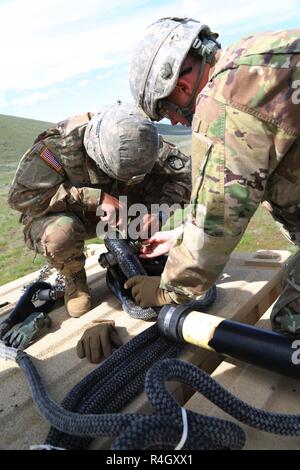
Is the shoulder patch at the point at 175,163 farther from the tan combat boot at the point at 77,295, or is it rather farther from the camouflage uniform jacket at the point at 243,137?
the camouflage uniform jacket at the point at 243,137

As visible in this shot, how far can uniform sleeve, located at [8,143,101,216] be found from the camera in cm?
293

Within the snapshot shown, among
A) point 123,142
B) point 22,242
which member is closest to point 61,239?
point 123,142

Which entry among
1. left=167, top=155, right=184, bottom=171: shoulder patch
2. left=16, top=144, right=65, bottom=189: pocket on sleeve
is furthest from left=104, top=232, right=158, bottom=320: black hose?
left=167, top=155, right=184, bottom=171: shoulder patch

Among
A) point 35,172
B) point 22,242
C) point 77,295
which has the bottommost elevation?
point 22,242

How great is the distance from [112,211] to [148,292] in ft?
2.41

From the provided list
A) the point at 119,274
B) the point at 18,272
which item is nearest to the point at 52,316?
the point at 119,274

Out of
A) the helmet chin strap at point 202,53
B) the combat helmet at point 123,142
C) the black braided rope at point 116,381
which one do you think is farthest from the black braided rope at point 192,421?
the combat helmet at point 123,142

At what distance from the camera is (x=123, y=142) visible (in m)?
2.56

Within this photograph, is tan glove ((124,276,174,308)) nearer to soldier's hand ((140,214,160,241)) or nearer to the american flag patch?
soldier's hand ((140,214,160,241))

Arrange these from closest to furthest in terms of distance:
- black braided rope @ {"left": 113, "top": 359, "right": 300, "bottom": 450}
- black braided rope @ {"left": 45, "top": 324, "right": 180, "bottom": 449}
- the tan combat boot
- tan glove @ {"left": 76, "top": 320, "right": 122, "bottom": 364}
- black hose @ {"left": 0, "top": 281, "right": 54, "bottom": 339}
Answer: black braided rope @ {"left": 113, "top": 359, "right": 300, "bottom": 450} → black braided rope @ {"left": 45, "top": 324, "right": 180, "bottom": 449} → tan glove @ {"left": 76, "top": 320, "right": 122, "bottom": 364} → black hose @ {"left": 0, "top": 281, "right": 54, "bottom": 339} → the tan combat boot

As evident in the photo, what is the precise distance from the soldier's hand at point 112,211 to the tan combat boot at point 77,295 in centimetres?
37

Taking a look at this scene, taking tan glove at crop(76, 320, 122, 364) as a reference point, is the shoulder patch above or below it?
above

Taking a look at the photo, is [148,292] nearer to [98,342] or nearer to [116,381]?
[98,342]

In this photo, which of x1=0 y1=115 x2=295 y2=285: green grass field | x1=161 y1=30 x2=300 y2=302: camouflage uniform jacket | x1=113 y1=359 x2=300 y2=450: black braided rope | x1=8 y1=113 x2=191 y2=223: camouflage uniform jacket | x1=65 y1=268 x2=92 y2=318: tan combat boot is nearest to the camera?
x1=113 y1=359 x2=300 y2=450: black braided rope
